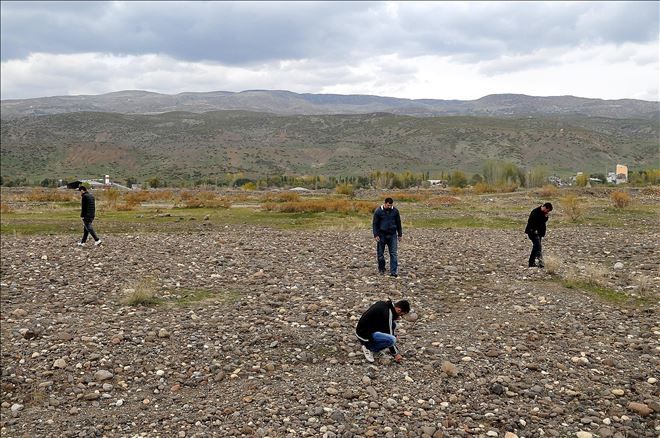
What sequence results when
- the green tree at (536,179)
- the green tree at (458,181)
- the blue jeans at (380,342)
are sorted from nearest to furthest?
1. the blue jeans at (380,342)
2. the green tree at (536,179)
3. the green tree at (458,181)

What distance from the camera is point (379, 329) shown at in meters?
9.48

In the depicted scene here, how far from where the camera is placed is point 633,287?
42.4 feet

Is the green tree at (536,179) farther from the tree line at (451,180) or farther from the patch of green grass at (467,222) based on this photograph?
the patch of green grass at (467,222)

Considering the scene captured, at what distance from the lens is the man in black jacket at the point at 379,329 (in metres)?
9.38

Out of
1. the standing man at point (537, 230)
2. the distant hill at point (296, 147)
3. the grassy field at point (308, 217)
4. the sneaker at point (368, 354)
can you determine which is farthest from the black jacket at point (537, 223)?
the distant hill at point (296, 147)

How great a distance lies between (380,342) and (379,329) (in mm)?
218

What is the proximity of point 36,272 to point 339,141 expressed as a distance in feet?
402

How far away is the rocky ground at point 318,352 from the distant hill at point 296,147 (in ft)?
300

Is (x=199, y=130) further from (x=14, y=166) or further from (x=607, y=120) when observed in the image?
(x=607, y=120)

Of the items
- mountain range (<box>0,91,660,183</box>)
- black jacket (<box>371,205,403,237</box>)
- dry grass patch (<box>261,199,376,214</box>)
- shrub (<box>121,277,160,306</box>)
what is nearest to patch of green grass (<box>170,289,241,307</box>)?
shrub (<box>121,277,160,306</box>)

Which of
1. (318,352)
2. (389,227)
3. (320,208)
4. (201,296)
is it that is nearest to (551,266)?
(389,227)

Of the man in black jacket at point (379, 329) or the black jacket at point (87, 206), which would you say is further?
the black jacket at point (87, 206)

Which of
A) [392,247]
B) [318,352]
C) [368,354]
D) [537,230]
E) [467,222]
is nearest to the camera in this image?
[368,354]

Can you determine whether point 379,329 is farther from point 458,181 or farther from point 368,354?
point 458,181
